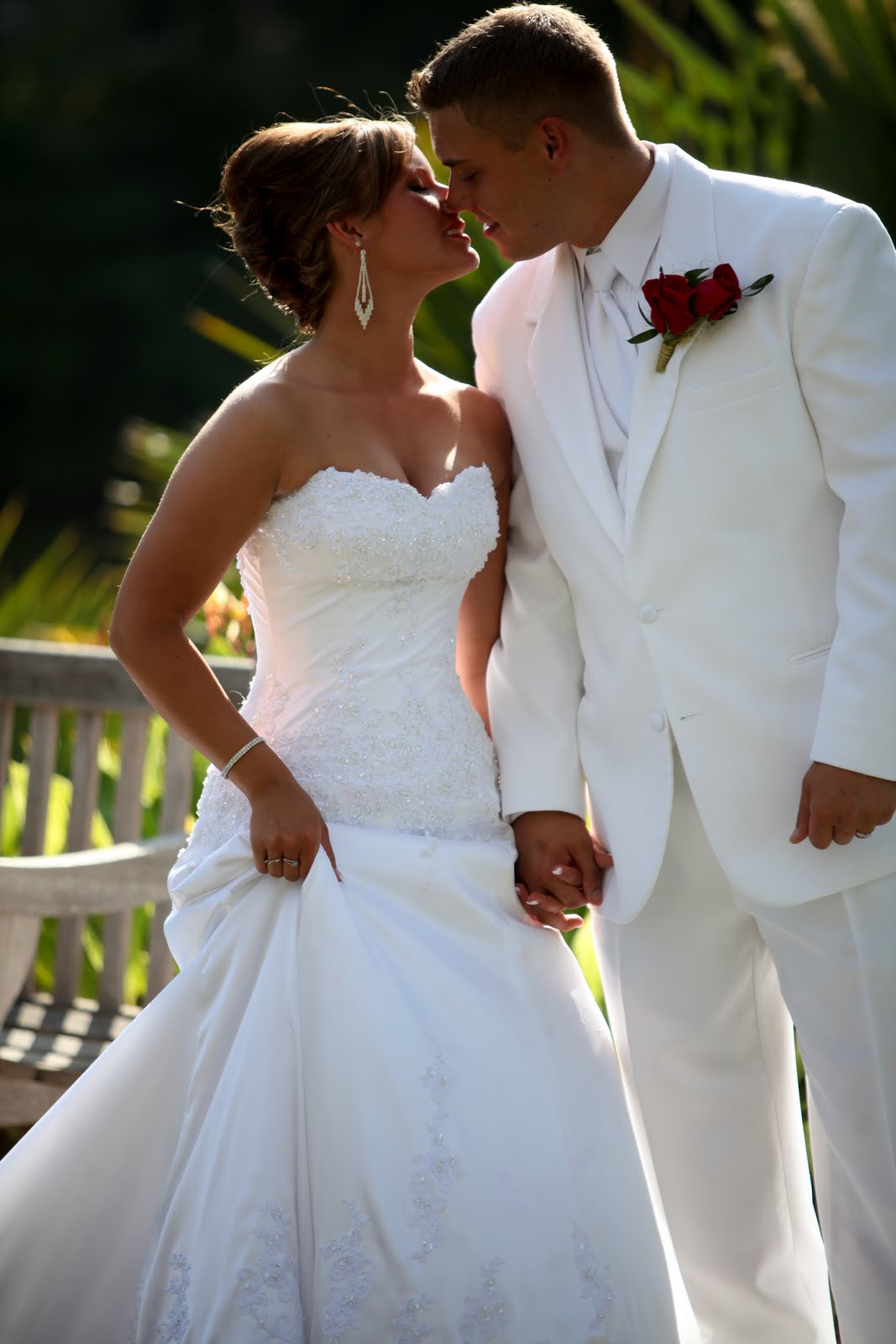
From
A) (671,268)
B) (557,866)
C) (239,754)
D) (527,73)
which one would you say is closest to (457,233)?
(527,73)

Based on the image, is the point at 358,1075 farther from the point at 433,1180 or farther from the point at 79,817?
the point at 79,817

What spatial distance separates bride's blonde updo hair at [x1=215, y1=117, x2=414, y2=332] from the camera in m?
2.55

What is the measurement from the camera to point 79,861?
306cm

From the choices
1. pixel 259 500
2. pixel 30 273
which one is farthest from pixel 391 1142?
pixel 30 273

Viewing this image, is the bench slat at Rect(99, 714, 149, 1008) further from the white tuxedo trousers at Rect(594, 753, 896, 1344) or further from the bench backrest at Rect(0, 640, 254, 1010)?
the white tuxedo trousers at Rect(594, 753, 896, 1344)

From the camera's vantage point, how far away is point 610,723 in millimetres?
2523

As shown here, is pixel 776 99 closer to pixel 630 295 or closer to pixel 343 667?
pixel 630 295

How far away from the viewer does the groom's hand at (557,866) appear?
2.52 meters

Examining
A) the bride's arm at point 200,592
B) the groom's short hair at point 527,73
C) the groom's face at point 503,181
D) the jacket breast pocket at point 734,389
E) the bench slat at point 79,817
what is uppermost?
the groom's short hair at point 527,73

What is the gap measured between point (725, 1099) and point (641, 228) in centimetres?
149

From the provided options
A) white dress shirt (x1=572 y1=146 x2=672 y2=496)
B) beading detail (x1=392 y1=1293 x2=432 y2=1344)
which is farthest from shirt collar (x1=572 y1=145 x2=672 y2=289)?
beading detail (x1=392 y1=1293 x2=432 y2=1344)

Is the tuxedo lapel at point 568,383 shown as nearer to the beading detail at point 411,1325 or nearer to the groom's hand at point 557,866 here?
the groom's hand at point 557,866

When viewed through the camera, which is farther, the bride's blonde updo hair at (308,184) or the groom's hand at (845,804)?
the bride's blonde updo hair at (308,184)

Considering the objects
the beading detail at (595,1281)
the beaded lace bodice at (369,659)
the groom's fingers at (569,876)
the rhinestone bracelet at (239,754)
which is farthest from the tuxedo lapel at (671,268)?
the beading detail at (595,1281)
